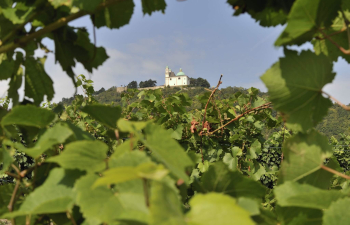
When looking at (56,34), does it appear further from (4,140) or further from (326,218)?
(326,218)

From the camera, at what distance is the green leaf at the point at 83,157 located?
0.50 metres

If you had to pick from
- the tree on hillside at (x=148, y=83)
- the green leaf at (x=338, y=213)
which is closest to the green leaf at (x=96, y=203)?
the green leaf at (x=338, y=213)

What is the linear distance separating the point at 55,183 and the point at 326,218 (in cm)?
55

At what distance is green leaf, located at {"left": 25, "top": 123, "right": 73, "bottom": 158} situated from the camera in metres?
0.56

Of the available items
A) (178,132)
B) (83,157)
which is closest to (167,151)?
(83,157)

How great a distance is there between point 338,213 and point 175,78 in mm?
84094

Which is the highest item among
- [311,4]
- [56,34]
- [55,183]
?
[56,34]

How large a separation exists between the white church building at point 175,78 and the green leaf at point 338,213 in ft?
265

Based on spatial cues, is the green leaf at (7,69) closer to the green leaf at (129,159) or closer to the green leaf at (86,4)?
the green leaf at (86,4)

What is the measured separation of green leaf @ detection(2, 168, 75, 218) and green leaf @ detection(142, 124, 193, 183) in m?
0.20

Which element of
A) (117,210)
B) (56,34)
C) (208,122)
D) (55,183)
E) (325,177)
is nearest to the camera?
(117,210)

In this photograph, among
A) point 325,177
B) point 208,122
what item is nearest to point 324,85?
point 325,177

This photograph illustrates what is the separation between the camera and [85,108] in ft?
2.22

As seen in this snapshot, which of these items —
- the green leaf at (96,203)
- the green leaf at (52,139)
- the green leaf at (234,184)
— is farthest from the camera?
the green leaf at (234,184)
